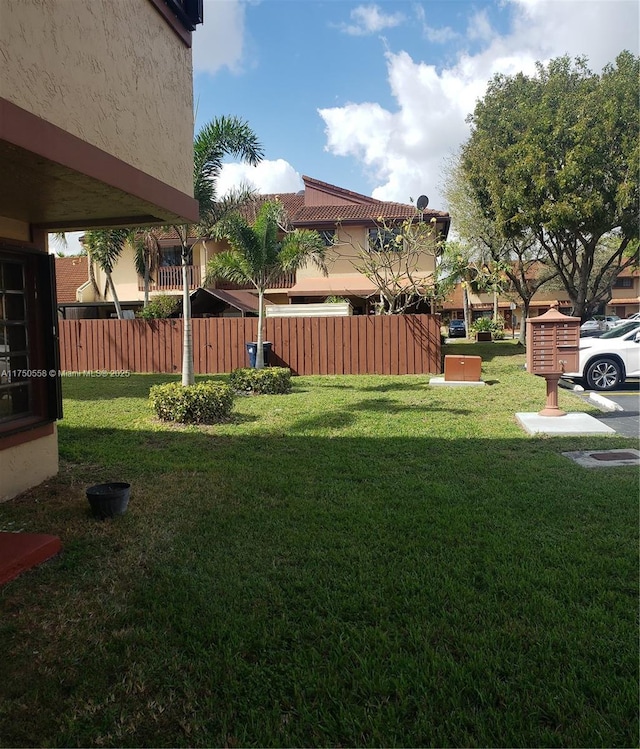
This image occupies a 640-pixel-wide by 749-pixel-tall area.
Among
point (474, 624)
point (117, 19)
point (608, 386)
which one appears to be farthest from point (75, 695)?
point (608, 386)

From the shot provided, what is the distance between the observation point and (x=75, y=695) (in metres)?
2.48

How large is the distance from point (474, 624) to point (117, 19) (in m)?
4.67

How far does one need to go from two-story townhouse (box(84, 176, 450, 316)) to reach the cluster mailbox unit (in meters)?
12.7

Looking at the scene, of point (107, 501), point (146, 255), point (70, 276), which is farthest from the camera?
point (70, 276)

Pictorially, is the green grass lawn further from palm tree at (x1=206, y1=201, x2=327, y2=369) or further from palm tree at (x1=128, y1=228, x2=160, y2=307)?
palm tree at (x1=128, y1=228, x2=160, y2=307)

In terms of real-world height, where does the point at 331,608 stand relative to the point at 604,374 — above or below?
below

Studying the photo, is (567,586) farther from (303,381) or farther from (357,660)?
(303,381)

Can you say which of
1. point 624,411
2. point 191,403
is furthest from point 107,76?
point 624,411

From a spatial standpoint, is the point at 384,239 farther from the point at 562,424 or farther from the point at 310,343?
the point at 562,424

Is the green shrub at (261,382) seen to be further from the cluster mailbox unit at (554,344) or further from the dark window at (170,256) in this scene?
the dark window at (170,256)

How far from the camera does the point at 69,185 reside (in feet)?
12.5

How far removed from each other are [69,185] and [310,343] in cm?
1286

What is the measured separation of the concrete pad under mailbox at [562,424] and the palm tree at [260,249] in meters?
7.12

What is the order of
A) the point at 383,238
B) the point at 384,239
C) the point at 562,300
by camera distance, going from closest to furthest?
the point at 383,238
the point at 384,239
the point at 562,300
